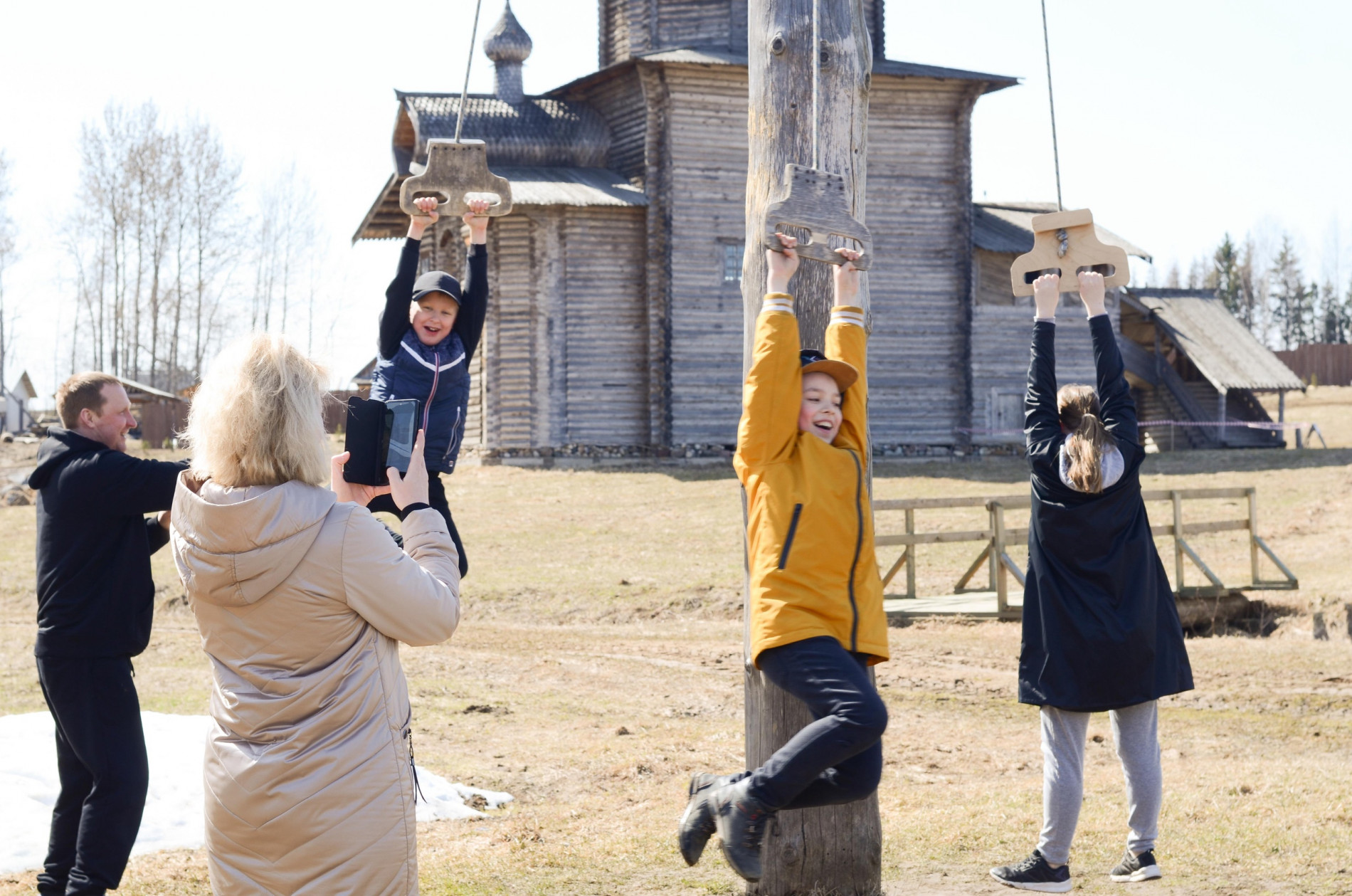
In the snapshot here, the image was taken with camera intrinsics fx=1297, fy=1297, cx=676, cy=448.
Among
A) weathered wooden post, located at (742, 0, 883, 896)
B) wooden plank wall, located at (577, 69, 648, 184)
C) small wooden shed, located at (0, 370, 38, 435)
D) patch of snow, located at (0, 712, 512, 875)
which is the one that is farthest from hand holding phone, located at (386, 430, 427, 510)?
small wooden shed, located at (0, 370, 38, 435)

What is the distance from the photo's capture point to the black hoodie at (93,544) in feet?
16.2

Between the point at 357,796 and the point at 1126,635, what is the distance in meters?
3.18

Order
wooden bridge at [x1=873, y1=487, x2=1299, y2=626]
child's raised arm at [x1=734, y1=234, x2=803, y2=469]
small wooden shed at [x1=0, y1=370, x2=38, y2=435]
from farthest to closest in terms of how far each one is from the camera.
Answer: small wooden shed at [x1=0, y1=370, x2=38, y2=435] → wooden bridge at [x1=873, y1=487, x2=1299, y2=626] → child's raised arm at [x1=734, y1=234, x2=803, y2=469]

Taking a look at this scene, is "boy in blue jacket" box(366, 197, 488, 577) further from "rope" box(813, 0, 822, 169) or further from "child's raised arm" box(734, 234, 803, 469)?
"rope" box(813, 0, 822, 169)

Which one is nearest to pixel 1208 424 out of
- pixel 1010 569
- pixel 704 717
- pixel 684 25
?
pixel 684 25

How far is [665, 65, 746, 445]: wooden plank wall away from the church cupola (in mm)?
5244

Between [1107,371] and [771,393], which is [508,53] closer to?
[1107,371]

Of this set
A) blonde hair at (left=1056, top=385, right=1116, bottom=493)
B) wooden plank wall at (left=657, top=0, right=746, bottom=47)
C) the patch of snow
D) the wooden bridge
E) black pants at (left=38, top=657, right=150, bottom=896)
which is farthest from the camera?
wooden plank wall at (left=657, top=0, right=746, bottom=47)

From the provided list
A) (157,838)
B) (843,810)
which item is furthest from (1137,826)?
(157,838)

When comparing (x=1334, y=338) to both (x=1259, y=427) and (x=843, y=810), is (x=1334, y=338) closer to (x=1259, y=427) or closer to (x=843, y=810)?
(x=1259, y=427)

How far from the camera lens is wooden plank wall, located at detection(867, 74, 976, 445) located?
3031 centimetres

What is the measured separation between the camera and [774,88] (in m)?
5.41

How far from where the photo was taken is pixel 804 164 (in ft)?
17.5

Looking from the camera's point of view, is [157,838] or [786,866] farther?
[157,838]
